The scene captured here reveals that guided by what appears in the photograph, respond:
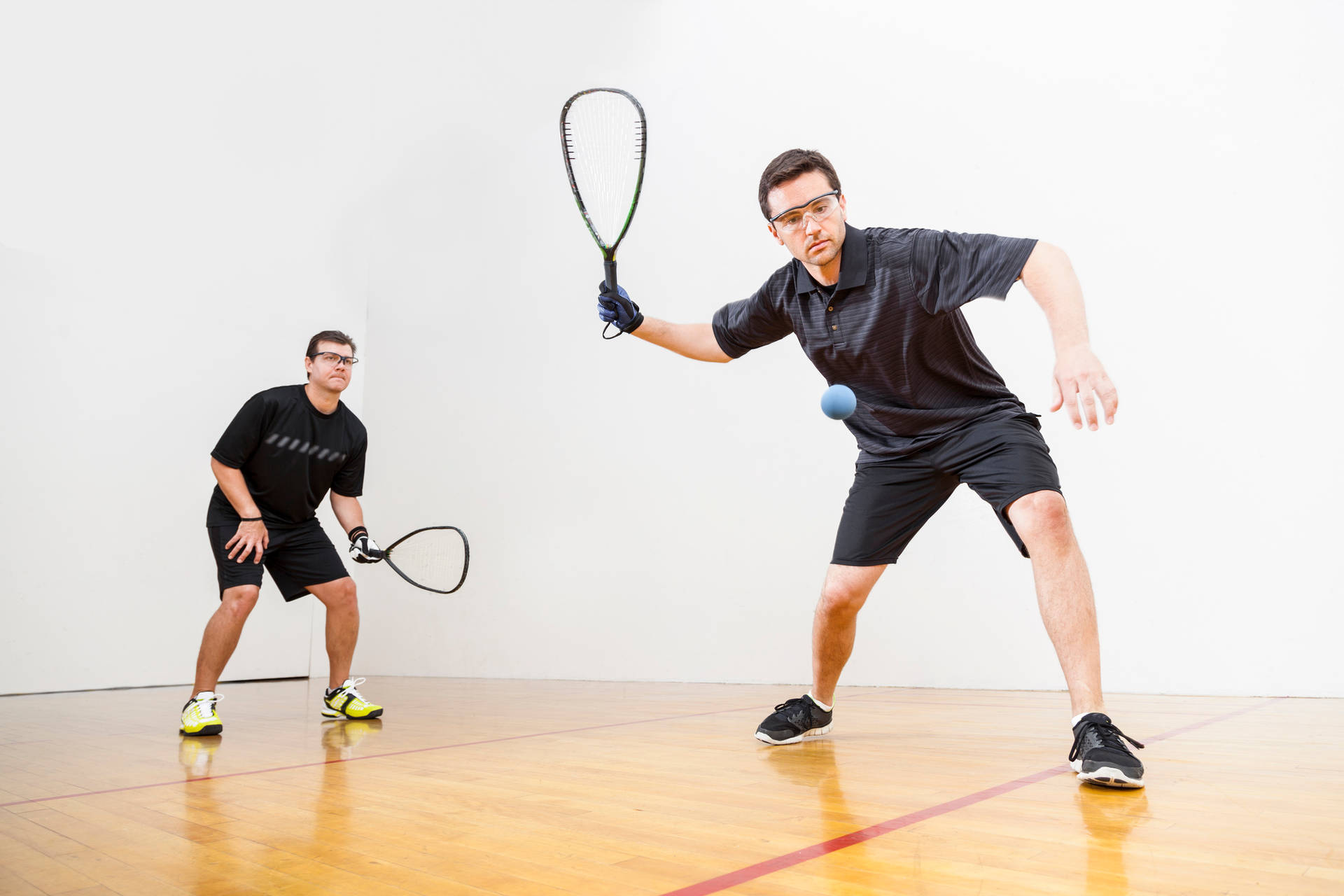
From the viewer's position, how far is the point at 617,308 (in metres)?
1.92

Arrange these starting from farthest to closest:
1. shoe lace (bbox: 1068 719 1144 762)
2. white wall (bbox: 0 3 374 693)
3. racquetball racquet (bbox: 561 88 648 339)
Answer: white wall (bbox: 0 3 374 693), racquetball racquet (bbox: 561 88 648 339), shoe lace (bbox: 1068 719 1144 762)

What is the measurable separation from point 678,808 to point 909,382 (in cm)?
90

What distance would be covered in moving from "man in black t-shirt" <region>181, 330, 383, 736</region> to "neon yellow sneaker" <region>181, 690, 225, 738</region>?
0.09 feet

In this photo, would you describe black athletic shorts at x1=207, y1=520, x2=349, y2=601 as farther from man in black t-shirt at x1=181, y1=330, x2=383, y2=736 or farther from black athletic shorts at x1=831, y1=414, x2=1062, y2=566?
black athletic shorts at x1=831, y1=414, x2=1062, y2=566

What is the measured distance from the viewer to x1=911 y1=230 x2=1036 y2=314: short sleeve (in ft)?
5.54

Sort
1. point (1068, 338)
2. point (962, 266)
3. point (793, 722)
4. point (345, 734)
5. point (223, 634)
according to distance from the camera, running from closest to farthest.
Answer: point (1068, 338)
point (962, 266)
point (793, 722)
point (345, 734)
point (223, 634)

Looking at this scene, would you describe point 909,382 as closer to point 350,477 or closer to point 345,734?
point 345,734

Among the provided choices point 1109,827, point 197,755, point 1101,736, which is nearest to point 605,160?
point 197,755

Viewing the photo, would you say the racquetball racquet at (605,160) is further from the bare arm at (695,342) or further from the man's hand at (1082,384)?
the man's hand at (1082,384)

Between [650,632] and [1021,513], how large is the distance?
2.47m

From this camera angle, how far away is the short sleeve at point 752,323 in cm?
205

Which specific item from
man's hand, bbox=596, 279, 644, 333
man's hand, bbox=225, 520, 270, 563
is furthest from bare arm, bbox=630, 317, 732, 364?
man's hand, bbox=225, 520, 270, 563

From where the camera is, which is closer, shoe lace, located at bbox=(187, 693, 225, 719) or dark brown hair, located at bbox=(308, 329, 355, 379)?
shoe lace, located at bbox=(187, 693, 225, 719)

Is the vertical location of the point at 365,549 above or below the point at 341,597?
above
